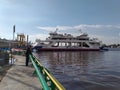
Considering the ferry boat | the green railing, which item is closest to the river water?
the green railing

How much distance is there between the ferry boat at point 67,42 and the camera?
87438 millimetres

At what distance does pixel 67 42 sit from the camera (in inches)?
3711

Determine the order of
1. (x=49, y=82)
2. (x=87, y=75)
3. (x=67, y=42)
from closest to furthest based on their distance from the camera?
(x=49, y=82) → (x=87, y=75) → (x=67, y=42)

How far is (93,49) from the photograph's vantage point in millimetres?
96312

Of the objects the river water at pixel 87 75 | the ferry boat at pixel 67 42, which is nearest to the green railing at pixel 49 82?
the river water at pixel 87 75

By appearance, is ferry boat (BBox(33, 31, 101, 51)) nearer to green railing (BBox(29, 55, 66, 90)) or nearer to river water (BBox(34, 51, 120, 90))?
river water (BBox(34, 51, 120, 90))

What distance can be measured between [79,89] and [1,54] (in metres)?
8.80

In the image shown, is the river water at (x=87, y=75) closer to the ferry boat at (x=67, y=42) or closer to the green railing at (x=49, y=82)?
the green railing at (x=49, y=82)

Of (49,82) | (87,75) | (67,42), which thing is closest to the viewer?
(49,82)

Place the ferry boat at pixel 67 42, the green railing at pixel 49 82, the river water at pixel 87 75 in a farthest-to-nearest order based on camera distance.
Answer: the ferry boat at pixel 67 42 < the river water at pixel 87 75 < the green railing at pixel 49 82

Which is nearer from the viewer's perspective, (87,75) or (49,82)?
(49,82)

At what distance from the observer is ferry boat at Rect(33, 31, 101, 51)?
8744cm

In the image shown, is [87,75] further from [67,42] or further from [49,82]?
[67,42]

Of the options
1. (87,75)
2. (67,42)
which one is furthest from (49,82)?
(67,42)
